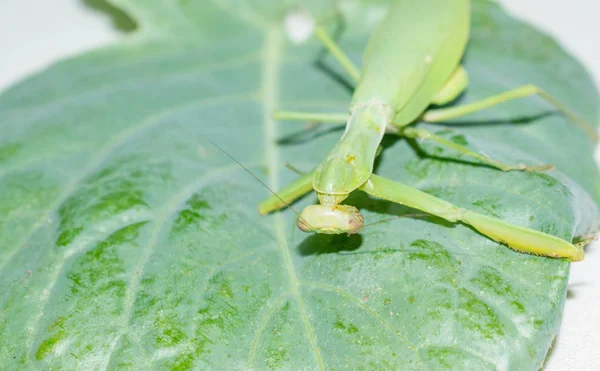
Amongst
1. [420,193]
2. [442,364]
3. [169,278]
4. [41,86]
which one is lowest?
[41,86]

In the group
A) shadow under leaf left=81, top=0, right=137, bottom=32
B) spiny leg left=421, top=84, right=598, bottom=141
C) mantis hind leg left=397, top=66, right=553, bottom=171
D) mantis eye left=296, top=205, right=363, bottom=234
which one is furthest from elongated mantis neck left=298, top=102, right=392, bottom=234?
shadow under leaf left=81, top=0, right=137, bottom=32

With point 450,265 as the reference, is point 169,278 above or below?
below

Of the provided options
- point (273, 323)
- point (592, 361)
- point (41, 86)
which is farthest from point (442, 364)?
point (41, 86)

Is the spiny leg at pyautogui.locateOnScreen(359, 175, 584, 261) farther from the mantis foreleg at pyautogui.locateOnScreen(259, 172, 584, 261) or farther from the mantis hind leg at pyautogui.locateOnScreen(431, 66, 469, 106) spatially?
the mantis hind leg at pyautogui.locateOnScreen(431, 66, 469, 106)

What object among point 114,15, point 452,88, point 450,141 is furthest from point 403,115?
point 114,15

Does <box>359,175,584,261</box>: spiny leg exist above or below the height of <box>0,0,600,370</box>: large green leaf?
above

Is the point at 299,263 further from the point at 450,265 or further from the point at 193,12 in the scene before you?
the point at 193,12
